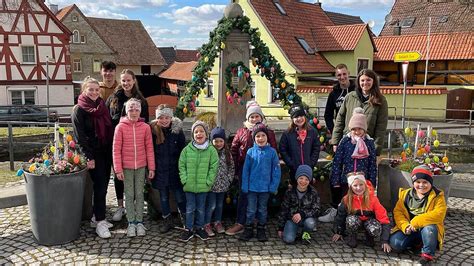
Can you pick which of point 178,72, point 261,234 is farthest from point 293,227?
point 178,72

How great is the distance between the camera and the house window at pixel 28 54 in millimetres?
24234

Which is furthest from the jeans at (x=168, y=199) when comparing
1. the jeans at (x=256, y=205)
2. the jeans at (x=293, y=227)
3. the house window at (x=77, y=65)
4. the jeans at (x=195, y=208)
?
the house window at (x=77, y=65)

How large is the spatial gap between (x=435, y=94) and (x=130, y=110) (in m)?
17.3

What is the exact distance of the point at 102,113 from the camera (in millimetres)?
4727

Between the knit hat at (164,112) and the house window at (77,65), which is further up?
the house window at (77,65)

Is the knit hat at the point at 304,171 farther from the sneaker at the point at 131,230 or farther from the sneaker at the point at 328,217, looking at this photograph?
the sneaker at the point at 131,230

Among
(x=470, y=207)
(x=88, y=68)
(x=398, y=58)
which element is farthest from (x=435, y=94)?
(x=88, y=68)

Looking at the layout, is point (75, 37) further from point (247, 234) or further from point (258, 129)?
point (247, 234)

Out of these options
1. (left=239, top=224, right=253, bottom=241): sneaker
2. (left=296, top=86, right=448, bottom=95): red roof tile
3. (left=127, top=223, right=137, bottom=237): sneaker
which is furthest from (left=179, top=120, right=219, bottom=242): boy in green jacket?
(left=296, top=86, right=448, bottom=95): red roof tile

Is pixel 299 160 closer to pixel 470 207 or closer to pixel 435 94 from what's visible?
pixel 470 207

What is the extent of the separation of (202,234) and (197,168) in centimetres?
79

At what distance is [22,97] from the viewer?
24.0m

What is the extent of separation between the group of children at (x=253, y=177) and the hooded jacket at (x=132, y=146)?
11 mm

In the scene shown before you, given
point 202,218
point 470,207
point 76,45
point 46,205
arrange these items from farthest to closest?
1. point 76,45
2. point 470,207
3. point 202,218
4. point 46,205
